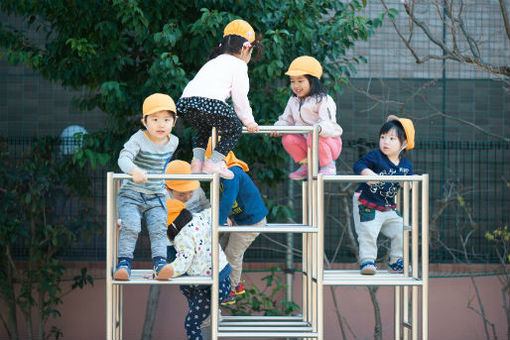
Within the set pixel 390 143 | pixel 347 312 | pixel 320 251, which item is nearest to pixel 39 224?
pixel 347 312

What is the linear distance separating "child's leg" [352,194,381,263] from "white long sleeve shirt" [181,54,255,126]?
87 centimetres

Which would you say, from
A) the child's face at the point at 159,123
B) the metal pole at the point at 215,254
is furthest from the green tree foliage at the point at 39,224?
the metal pole at the point at 215,254

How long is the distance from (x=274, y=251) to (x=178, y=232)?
12.6 feet

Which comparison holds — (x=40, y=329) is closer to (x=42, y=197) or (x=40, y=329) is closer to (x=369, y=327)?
(x=42, y=197)

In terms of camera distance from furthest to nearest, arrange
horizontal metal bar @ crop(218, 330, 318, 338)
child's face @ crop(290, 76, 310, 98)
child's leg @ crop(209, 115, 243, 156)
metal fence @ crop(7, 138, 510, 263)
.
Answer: metal fence @ crop(7, 138, 510, 263) → child's face @ crop(290, 76, 310, 98) → child's leg @ crop(209, 115, 243, 156) → horizontal metal bar @ crop(218, 330, 318, 338)

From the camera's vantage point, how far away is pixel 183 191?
4.72m

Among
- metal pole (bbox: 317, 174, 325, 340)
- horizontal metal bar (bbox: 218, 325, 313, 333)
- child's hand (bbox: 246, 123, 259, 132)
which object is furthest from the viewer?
child's hand (bbox: 246, 123, 259, 132)

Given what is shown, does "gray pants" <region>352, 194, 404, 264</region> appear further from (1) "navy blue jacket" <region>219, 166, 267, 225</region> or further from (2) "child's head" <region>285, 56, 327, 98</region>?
(2) "child's head" <region>285, 56, 327, 98</region>

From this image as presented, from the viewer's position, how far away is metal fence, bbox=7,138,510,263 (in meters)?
8.31

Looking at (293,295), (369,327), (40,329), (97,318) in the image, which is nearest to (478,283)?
(369,327)

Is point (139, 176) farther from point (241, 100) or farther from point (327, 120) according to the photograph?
point (327, 120)

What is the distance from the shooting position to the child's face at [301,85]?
207 inches

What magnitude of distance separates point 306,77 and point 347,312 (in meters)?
3.72

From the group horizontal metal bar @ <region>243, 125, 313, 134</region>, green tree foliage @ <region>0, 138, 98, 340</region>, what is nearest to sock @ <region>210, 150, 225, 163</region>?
horizontal metal bar @ <region>243, 125, 313, 134</region>
